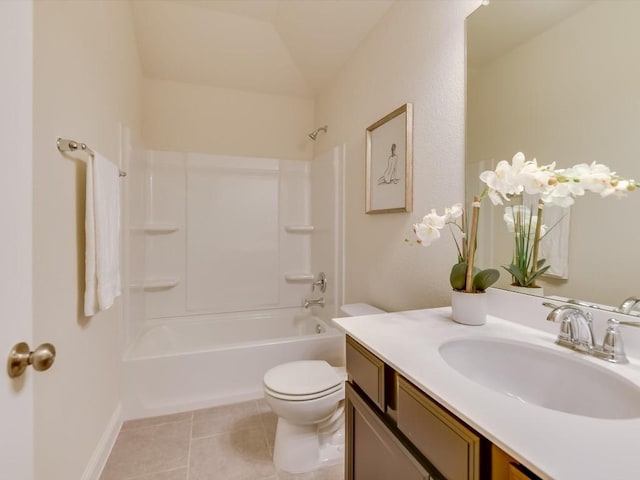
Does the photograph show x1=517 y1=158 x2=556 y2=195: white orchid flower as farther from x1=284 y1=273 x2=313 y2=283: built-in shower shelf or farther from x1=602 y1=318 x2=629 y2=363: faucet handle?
x1=284 y1=273 x2=313 y2=283: built-in shower shelf

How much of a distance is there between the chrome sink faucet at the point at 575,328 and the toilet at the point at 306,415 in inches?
40.0

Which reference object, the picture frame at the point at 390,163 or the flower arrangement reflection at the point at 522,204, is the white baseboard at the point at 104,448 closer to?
the flower arrangement reflection at the point at 522,204

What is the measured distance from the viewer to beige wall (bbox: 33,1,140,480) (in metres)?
0.98

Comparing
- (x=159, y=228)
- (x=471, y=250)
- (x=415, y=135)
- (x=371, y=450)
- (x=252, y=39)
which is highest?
(x=252, y=39)

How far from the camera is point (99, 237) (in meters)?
1.28

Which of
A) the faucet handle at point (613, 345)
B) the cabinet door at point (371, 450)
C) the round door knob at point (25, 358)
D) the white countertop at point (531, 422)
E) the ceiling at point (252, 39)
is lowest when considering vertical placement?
the cabinet door at point (371, 450)

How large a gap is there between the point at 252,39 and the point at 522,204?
2460 mm

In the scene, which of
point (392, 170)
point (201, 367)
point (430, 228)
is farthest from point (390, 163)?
point (201, 367)

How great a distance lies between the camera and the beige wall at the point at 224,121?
8.82ft

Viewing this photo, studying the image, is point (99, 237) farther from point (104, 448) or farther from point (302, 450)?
point (302, 450)

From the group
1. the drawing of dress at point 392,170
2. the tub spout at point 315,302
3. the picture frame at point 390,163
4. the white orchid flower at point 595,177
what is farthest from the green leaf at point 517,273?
the tub spout at point 315,302

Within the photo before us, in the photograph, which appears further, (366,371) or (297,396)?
(297,396)

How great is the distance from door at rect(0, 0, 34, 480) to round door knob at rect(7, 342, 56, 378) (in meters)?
0.01

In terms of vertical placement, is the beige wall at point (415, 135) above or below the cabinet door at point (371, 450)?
above
